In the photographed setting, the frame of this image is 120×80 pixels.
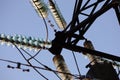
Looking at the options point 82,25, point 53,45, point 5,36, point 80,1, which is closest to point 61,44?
point 53,45

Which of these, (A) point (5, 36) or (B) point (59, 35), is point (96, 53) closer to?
(B) point (59, 35)

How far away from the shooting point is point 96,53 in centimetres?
633

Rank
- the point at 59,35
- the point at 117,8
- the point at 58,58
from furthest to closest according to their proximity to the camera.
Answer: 1. the point at 58,58
2. the point at 59,35
3. the point at 117,8

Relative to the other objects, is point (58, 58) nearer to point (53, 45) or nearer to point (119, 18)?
point (53, 45)

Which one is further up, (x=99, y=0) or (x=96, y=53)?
(x=99, y=0)

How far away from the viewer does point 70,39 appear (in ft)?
22.0

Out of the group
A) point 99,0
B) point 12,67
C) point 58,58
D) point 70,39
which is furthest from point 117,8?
point 58,58

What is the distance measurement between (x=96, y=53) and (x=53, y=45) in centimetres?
106

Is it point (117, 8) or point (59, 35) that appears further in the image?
point (59, 35)

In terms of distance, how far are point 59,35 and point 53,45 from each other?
33 centimetres

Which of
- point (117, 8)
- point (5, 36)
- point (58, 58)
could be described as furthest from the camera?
point (5, 36)

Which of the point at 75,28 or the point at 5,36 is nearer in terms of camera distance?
the point at 75,28

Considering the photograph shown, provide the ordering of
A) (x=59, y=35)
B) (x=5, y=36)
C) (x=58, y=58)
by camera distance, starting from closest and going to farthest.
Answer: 1. (x=59, y=35)
2. (x=58, y=58)
3. (x=5, y=36)

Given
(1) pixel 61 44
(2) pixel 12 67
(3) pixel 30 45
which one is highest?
(1) pixel 61 44
